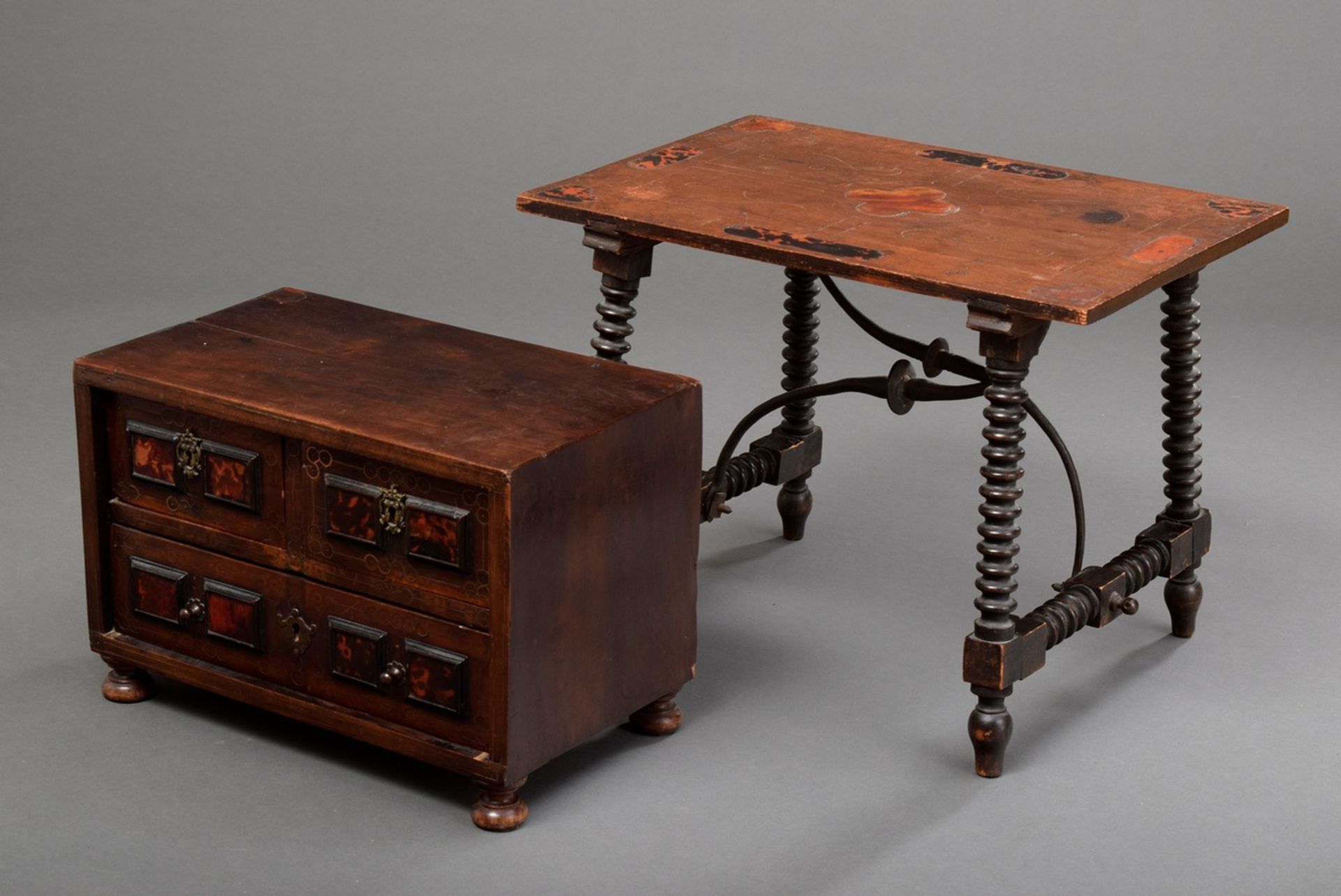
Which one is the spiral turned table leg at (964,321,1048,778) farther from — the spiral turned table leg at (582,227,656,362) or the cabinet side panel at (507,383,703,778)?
the spiral turned table leg at (582,227,656,362)

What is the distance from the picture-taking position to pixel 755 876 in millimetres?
3982

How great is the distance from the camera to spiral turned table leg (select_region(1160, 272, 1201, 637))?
4.71m

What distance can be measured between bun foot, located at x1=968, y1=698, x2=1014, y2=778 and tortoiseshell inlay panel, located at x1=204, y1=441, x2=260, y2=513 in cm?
131

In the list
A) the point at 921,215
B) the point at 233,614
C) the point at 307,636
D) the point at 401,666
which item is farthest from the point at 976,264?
the point at 233,614

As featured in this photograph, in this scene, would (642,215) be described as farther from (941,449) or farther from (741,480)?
(941,449)

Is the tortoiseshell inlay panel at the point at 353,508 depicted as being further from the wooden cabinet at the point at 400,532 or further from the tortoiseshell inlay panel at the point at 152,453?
the tortoiseshell inlay panel at the point at 152,453

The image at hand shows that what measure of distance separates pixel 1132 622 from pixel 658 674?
113cm

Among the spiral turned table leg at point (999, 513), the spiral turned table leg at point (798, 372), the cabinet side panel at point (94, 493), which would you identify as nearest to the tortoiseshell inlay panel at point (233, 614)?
the cabinet side panel at point (94, 493)

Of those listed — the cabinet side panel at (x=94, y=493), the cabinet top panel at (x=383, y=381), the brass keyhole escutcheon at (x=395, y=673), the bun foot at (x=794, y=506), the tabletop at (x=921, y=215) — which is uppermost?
the tabletop at (x=921, y=215)

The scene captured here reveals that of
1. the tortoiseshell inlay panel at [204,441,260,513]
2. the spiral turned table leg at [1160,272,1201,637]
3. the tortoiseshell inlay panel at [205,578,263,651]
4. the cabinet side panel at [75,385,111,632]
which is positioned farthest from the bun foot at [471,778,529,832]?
the spiral turned table leg at [1160,272,1201,637]

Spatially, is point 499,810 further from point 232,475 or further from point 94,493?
point 94,493

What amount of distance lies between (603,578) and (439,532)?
12.5 inches

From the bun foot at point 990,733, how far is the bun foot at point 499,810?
812mm

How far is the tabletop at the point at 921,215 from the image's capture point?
13.9ft
